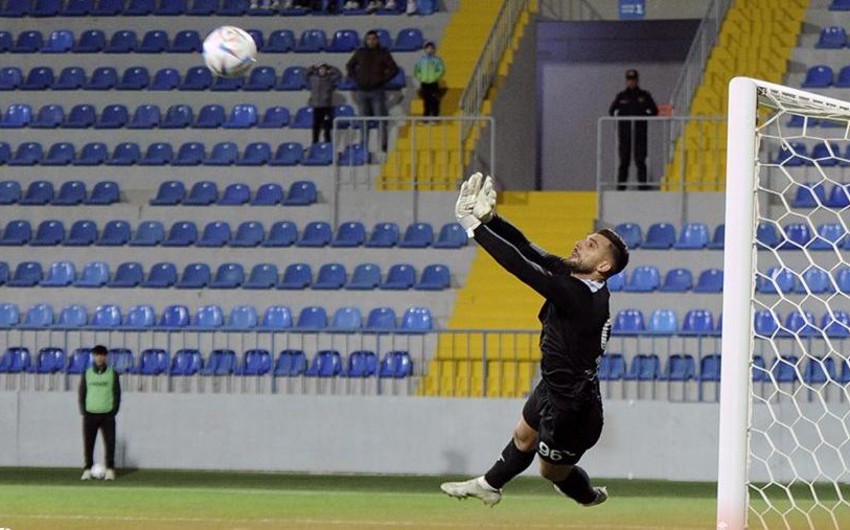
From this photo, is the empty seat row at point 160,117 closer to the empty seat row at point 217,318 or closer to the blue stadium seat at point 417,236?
the blue stadium seat at point 417,236

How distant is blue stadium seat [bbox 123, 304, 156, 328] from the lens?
71.9 feet

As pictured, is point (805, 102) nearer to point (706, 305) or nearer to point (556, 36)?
point (706, 305)

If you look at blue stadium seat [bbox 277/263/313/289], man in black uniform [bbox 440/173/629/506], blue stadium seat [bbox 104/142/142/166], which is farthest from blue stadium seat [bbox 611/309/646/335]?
man in black uniform [bbox 440/173/629/506]

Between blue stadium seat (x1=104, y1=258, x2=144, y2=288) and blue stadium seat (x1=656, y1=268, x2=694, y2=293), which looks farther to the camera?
blue stadium seat (x1=104, y1=258, x2=144, y2=288)

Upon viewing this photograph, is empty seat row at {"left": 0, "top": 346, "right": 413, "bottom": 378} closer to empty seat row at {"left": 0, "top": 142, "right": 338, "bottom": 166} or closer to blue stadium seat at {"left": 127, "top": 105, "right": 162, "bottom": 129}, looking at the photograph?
empty seat row at {"left": 0, "top": 142, "right": 338, "bottom": 166}

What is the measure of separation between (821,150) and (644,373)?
5.36 metres

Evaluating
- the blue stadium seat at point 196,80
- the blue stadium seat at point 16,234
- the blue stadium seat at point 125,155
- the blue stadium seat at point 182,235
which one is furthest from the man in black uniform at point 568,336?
the blue stadium seat at point 196,80

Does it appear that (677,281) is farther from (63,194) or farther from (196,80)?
(63,194)

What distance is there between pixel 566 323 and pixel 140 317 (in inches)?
524

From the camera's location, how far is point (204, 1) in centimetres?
2745

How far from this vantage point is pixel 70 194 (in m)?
24.3

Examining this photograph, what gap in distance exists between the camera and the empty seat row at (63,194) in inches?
954

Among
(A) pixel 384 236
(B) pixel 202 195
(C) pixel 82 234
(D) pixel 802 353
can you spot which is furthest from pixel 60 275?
(D) pixel 802 353

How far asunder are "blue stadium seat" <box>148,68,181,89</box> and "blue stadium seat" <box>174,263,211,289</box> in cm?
469
